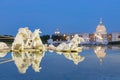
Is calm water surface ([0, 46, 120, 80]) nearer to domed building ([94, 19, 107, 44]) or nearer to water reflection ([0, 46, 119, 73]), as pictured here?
water reflection ([0, 46, 119, 73])

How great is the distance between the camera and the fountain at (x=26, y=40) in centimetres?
3090

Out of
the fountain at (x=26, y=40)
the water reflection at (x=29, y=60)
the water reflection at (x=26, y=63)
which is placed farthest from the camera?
the fountain at (x=26, y=40)

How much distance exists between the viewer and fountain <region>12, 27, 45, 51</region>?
3090cm

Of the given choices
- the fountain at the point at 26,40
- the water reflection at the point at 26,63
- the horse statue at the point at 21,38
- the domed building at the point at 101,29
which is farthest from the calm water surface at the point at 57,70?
the domed building at the point at 101,29

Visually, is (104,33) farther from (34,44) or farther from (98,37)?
(34,44)

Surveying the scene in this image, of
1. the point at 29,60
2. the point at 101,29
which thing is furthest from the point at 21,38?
the point at 101,29

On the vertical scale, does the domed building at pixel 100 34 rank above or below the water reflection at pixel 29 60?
above

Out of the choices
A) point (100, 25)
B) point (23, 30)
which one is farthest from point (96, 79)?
point (100, 25)

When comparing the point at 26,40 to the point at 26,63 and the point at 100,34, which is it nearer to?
the point at 26,63

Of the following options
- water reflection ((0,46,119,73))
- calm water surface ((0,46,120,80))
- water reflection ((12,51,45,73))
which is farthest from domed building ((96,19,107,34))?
calm water surface ((0,46,120,80))

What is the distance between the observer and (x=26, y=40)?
33562 millimetres

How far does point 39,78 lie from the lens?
12.1m

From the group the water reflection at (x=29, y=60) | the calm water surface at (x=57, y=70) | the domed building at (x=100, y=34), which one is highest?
the domed building at (x=100, y=34)

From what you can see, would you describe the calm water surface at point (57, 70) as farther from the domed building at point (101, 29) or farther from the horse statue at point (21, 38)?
the domed building at point (101, 29)
